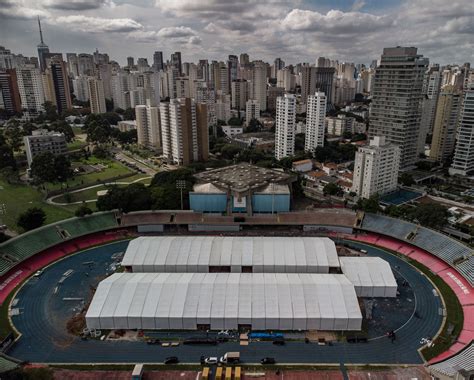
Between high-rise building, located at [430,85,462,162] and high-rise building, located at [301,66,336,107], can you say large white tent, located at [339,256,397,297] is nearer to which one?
high-rise building, located at [430,85,462,162]

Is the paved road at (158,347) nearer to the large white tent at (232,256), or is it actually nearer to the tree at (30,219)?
the large white tent at (232,256)

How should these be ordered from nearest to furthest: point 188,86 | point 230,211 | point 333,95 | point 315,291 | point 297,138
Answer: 1. point 315,291
2. point 230,211
3. point 297,138
4. point 188,86
5. point 333,95

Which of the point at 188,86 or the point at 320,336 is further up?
the point at 188,86

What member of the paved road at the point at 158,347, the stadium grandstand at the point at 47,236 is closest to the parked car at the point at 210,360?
the paved road at the point at 158,347

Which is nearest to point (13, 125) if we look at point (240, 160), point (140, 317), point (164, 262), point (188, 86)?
point (188, 86)

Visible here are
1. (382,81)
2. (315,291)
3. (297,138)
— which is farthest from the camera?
(297,138)

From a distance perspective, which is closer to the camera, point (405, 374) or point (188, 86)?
point (405, 374)

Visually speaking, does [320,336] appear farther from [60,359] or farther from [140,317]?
[60,359]
